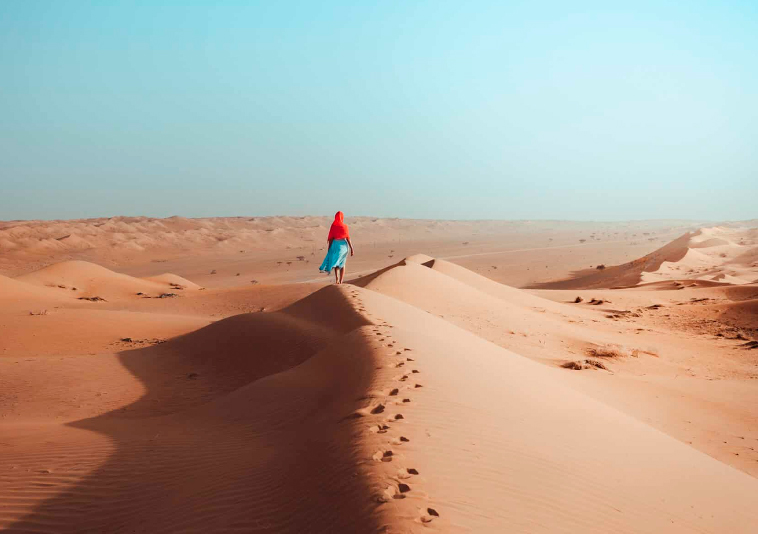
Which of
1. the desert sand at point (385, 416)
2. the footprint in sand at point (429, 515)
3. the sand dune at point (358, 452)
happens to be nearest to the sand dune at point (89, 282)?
the desert sand at point (385, 416)

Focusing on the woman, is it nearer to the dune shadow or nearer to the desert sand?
the desert sand

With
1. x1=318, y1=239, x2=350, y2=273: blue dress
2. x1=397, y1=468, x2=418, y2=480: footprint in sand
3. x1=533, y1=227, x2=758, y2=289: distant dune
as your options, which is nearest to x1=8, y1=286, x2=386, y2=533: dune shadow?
x1=397, y1=468, x2=418, y2=480: footprint in sand

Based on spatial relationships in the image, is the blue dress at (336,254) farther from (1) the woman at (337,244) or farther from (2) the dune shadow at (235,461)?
(2) the dune shadow at (235,461)

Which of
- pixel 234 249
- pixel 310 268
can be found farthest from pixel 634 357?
pixel 234 249

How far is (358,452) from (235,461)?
3.85ft

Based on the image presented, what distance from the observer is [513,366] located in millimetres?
7480

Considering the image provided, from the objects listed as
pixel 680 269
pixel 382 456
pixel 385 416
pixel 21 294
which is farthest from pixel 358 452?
pixel 680 269

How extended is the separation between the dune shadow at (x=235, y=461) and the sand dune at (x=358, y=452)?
2 cm

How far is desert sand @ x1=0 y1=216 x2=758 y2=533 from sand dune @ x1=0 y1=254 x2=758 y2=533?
2 cm

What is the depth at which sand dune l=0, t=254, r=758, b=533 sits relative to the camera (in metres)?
3.28

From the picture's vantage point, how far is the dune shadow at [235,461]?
3277mm

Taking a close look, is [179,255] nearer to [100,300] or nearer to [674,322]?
[100,300]

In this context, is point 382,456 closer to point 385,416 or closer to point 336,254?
point 385,416

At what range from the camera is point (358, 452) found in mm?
3705
